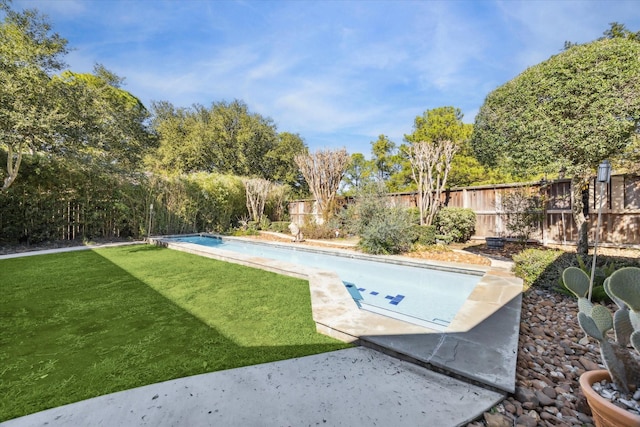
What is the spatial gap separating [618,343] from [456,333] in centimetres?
108

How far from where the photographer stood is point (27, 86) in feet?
21.6

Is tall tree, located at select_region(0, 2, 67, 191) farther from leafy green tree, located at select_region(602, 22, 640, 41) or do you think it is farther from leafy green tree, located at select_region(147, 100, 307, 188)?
leafy green tree, located at select_region(602, 22, 640, 41)

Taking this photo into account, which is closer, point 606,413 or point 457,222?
point 606,413

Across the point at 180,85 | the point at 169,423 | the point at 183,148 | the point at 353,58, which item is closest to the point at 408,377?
A: the point at 169,423

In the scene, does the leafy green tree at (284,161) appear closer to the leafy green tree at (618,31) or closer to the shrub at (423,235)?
the shrub at (423,235)

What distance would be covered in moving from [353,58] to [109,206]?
10532 millimetres

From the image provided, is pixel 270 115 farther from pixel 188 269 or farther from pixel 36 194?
pixel 188 269

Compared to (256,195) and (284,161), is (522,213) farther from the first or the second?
(284,161)

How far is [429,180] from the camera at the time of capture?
28.9 feet

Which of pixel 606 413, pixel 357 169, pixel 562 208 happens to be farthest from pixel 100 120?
pixel 357 169

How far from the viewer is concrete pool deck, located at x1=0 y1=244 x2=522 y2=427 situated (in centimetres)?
155

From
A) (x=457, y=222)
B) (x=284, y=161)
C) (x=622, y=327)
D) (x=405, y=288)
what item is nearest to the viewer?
(x=622, y=327)

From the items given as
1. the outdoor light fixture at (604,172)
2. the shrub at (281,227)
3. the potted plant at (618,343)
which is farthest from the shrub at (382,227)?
the potted plant at (618,343)

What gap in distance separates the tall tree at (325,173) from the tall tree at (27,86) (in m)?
7.83
